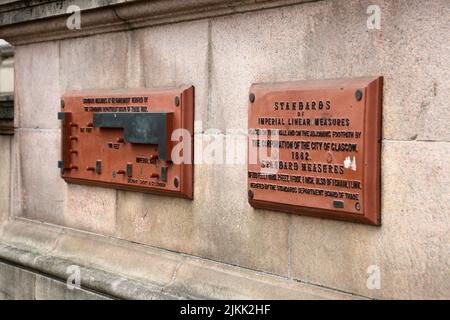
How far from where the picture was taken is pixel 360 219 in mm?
3514

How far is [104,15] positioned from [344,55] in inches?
87.0

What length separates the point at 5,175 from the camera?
20.7 feet

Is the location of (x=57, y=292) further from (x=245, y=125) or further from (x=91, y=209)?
(x=245, y=125)

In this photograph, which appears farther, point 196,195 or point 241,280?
point 196,195

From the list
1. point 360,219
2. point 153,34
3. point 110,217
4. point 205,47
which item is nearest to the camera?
point 360,219

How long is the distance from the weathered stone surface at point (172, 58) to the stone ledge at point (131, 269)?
1.08 metres

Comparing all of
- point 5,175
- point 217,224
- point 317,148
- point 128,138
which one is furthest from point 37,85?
point 317,148

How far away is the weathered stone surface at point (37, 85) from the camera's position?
5770mm

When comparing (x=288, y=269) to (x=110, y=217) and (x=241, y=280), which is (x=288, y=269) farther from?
(x=110, y=217)

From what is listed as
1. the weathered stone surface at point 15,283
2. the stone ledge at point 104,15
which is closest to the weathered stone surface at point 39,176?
the weathered stone surface at point 15,283

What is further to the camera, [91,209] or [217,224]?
[91,209]

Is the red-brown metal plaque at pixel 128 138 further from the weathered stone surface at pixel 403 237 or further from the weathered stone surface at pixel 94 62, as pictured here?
the weathered stone surface at pixel 403 237

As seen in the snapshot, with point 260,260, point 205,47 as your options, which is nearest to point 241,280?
point 260,260
